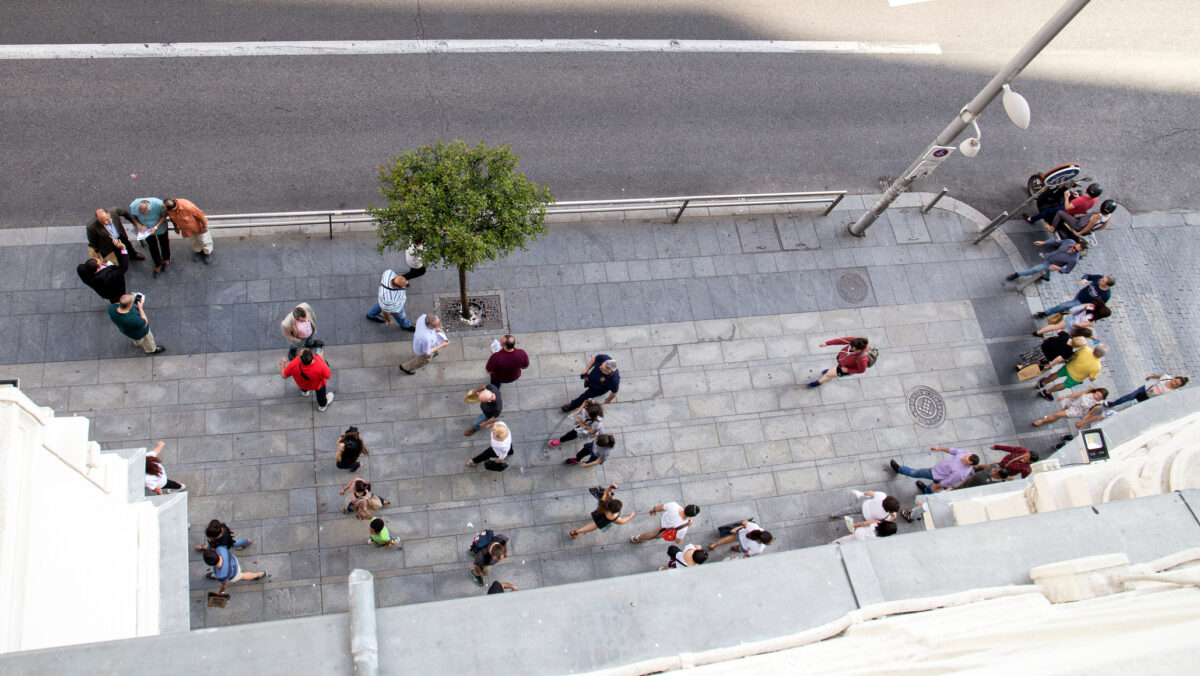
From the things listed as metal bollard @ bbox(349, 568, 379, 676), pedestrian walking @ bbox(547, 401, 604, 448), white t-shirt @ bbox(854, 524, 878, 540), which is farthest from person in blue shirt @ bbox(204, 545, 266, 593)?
white t-shirt @ bbox(854, 524, 878, 540)

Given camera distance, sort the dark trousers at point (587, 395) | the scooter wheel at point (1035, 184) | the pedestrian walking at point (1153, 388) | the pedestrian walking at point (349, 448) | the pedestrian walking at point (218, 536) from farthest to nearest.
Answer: the scooter wheel at point (1035, 184) < the pedestrian walking at point (1153, 388) < the dark trousers at point (587, 395) < the pedestrian walking at point (349, 448) < the pedestrian walking at point (218, 536)

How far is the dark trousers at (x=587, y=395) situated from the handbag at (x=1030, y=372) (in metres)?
7.60

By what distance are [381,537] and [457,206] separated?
4647 millimetres

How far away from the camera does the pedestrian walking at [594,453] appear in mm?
11473

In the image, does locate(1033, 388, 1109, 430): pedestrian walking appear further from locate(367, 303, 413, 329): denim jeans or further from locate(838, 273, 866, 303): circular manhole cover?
locate(367, 303, 413, 329): denim jeans

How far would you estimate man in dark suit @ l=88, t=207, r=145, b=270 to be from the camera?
461 inches

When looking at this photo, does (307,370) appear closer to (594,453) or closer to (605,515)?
(594,453)

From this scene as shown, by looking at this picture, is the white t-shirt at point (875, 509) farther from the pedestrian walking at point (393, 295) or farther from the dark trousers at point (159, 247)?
the dark trousers at point (159, 247)

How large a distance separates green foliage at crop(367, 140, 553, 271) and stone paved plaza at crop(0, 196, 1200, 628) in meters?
2.42

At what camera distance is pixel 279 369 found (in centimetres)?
1254

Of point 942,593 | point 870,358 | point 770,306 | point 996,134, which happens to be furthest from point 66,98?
point 996,134

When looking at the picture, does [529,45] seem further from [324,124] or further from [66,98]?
[66,98]

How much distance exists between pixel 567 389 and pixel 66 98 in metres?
10.1

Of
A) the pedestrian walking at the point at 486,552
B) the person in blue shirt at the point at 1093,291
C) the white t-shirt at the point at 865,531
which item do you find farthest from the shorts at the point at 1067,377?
the pedestrian walking at the point at 486,552
